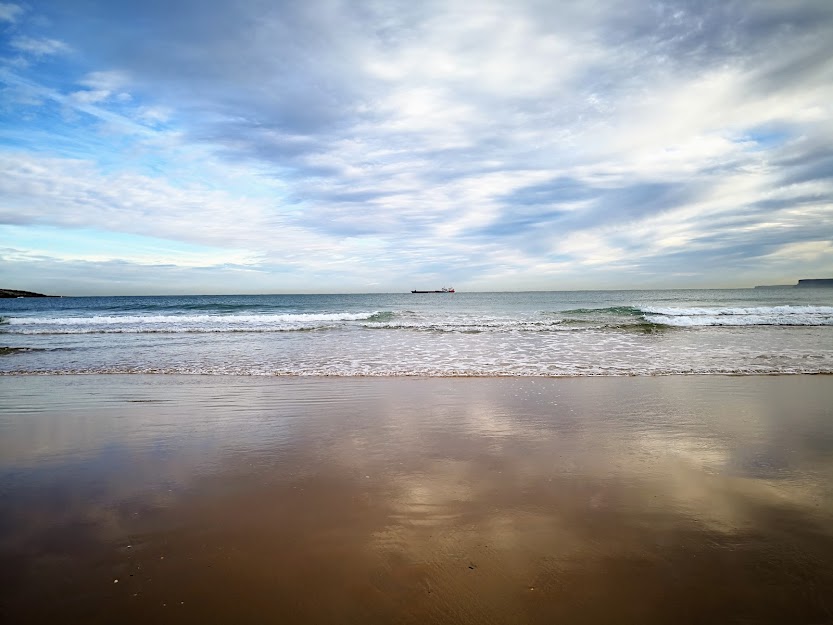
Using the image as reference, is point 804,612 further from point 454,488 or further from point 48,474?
point 48,474

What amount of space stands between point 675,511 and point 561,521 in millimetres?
952

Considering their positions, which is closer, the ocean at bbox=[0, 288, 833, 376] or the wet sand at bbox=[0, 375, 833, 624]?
the wet sand at bbox=[0, 375, 833, 624]

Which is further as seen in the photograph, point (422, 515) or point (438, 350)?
point (438, 350)

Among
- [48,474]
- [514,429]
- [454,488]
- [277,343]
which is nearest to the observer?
[454,488]

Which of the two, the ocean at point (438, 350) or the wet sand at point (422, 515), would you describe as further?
the ocean at point (438, 350)

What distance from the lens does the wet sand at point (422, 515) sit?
8.39ft

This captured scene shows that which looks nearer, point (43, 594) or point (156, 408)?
point (43, 594)

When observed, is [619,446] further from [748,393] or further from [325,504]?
[748,393]

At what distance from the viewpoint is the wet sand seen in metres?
2.56

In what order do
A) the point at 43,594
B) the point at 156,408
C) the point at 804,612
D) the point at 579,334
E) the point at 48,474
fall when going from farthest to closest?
the point at 579,334
the point at 156,408
the point at 48,474
the point at 43,594
the point at 804,612

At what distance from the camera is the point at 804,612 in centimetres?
242

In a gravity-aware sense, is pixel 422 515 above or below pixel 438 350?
below

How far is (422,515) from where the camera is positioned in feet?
11.6

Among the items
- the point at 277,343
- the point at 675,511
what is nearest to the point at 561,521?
the point at 675,511
